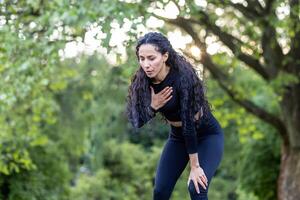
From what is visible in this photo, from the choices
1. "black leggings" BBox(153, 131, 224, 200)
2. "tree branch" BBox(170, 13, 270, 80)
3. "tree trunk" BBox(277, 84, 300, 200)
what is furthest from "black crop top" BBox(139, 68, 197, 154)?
"tree trunk" BBox(277, 84, 300, 200)

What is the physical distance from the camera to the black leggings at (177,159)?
4156 mm

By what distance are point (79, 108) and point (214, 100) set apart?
342 cm

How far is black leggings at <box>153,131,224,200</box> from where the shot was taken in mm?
4156

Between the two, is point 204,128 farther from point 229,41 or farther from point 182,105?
point 229,41

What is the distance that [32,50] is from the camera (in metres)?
8.17

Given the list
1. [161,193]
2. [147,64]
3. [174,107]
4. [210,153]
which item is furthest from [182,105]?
[161,193]

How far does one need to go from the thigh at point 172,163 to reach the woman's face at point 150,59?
0.65 meters

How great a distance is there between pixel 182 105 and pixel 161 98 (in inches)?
5.6

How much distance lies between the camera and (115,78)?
14469 mm

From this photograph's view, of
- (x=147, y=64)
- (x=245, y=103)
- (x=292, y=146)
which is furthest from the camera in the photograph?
(x=245, y=103)

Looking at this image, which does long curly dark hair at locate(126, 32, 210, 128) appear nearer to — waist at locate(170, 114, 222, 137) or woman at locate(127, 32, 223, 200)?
woman at locate(127, 32, 223, 200)

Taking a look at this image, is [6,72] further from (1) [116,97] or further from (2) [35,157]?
(1) [116,97]

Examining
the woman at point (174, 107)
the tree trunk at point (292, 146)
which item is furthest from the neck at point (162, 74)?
the tree trunk at point (292, 146)

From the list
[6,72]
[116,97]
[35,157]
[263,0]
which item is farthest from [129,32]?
[116,97]
